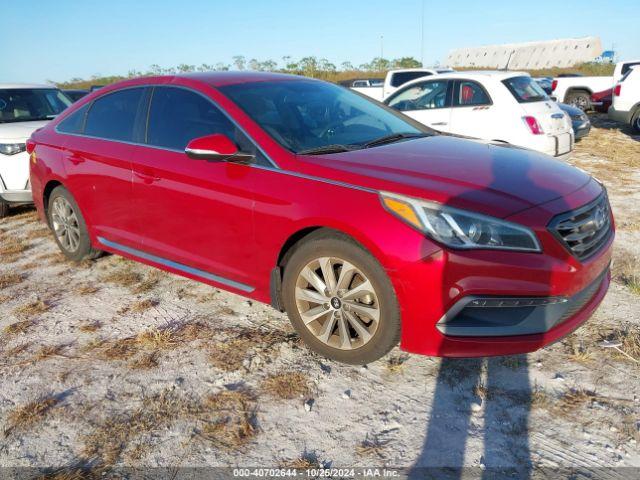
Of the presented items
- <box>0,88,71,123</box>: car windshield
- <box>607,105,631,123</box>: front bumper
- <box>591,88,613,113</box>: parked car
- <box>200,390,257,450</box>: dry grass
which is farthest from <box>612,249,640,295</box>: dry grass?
<box>591,88,613,113</box>: parked car

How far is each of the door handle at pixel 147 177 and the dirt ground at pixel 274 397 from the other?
0.91 m

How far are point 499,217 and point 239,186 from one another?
5.01 ft

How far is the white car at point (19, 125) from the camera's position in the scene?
253 inches

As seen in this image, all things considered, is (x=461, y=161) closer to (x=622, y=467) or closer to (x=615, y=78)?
(x=622, y=467)

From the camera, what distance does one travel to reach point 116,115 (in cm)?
439

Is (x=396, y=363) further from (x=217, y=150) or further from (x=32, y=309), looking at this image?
(x=32, y=309)

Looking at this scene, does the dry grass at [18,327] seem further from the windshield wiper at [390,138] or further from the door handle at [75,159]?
the windshield wiper at [390,138]

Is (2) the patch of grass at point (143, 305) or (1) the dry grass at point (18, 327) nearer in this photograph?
(1) the dry grass at point (18, 327)

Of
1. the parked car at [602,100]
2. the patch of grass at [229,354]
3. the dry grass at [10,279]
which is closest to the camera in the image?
the patch of grass at [229,354]

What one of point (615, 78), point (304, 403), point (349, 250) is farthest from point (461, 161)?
point (615, 78)

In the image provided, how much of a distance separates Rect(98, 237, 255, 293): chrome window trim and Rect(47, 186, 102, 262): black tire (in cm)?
28

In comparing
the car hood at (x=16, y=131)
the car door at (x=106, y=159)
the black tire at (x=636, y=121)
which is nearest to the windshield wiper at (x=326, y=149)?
the car door at (x=106, y=159)

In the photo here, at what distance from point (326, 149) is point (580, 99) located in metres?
15.9

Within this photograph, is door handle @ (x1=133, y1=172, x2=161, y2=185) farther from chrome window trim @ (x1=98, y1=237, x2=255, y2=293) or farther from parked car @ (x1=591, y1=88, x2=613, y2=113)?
parked car @ (x1=591, y1=88, x2=613, y2=113)
